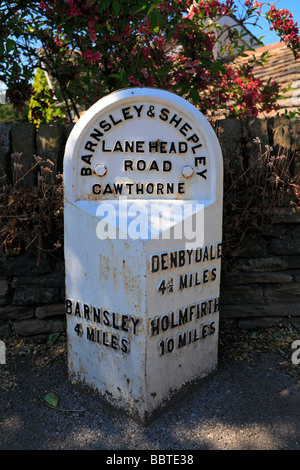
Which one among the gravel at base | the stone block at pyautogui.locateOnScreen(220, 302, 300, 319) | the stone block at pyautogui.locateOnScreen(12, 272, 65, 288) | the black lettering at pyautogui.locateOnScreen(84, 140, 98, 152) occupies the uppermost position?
the black lettering at pyautogui.locateOnScreen(84, 140, 98, 152)

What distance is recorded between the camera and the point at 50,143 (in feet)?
9.18

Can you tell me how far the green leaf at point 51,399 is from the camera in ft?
7.72

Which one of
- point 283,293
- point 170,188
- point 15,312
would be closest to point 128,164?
point 170,188

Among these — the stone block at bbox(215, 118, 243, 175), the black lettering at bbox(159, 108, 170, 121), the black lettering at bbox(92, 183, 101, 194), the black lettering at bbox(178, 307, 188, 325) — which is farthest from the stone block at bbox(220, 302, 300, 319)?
the black lettering at bbox(159, 108, 170, 121)

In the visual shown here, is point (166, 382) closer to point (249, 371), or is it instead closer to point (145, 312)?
point (145, 312)

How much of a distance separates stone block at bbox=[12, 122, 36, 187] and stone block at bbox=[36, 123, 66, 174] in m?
0.05

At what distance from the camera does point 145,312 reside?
2107mm

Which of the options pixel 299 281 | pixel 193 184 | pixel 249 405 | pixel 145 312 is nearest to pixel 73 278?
pixel 145 312

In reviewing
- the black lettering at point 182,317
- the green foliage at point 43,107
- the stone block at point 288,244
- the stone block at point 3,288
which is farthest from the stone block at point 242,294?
the green foliage at point 43,107

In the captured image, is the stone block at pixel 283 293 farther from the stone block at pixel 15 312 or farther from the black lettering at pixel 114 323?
the stone block at pixel 15 312

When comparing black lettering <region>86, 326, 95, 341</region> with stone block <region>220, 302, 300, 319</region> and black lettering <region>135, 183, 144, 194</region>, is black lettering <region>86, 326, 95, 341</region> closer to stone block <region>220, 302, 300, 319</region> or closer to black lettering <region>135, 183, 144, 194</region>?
black lettering <region>135, 183, 144, 194</region>

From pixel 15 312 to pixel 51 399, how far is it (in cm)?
77

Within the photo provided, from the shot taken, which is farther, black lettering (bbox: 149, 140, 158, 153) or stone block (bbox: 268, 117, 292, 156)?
stone block (bbox: 268, 117, 292, 156)

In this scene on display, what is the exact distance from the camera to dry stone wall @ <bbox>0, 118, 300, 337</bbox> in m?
2.83
